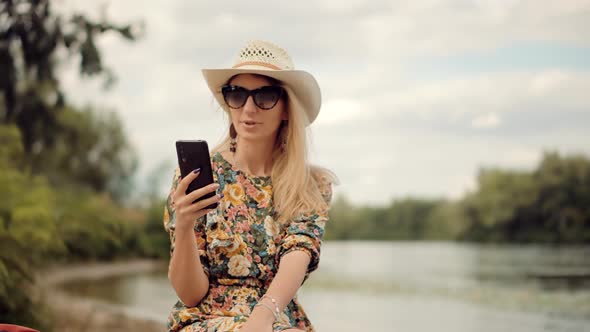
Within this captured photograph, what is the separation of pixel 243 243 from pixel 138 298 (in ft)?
40.6

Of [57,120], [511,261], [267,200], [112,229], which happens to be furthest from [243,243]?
[511,261]

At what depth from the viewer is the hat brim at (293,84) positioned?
9.43 feet

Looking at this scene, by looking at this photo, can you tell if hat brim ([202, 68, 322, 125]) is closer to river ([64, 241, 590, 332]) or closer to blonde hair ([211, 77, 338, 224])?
blonde hair ([211, 77, 338, 224])

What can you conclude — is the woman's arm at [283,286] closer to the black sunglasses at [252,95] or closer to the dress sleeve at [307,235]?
the dress sleeve at [307,235]

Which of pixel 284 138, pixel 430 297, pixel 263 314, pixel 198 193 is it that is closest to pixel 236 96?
pixel 284 138

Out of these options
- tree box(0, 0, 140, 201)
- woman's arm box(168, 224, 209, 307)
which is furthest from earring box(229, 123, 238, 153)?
tree box(0, 0, 140, 201)

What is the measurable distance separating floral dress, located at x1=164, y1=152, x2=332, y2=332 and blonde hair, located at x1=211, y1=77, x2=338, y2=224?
38 mm

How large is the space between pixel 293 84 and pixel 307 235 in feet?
1.99

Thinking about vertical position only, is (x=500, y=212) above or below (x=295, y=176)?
above

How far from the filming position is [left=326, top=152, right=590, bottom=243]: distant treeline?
33.5 meters

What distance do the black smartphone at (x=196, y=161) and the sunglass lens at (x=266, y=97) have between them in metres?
0.42

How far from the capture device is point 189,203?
2514 millimetres

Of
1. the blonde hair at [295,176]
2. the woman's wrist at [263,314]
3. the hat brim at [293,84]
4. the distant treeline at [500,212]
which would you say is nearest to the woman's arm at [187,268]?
the woman's wrist at [263,314]

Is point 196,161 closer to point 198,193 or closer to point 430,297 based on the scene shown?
point 198,193
